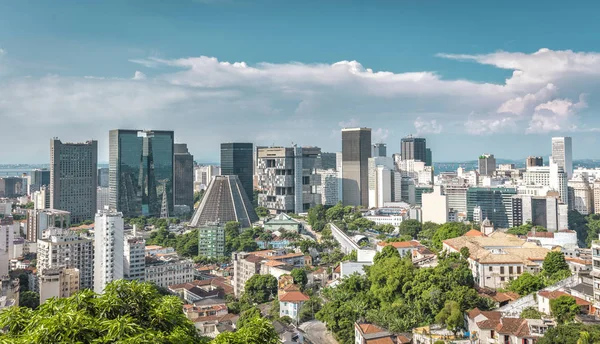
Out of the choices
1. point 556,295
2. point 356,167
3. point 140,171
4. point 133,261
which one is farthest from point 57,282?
point 356,167

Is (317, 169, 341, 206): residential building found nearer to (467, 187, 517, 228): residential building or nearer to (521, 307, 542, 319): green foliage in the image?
(467, 187, 517, 228): residential building

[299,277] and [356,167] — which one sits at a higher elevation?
[356,167]

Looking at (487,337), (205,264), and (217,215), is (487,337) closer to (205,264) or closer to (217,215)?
(205,264)

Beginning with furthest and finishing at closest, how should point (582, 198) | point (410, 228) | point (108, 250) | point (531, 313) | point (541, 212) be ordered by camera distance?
point (582, 198), point (541, 212), point (410, 228), point (108, 250), point (531, 313)

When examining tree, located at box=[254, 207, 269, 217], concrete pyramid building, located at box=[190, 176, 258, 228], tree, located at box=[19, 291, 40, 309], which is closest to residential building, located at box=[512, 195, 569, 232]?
concrete pyramid building, located at box=[190, 176, 258, 228]

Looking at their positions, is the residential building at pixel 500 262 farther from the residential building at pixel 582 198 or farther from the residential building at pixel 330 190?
the residential building at pixel 330 190

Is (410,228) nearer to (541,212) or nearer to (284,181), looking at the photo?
(541,212)
